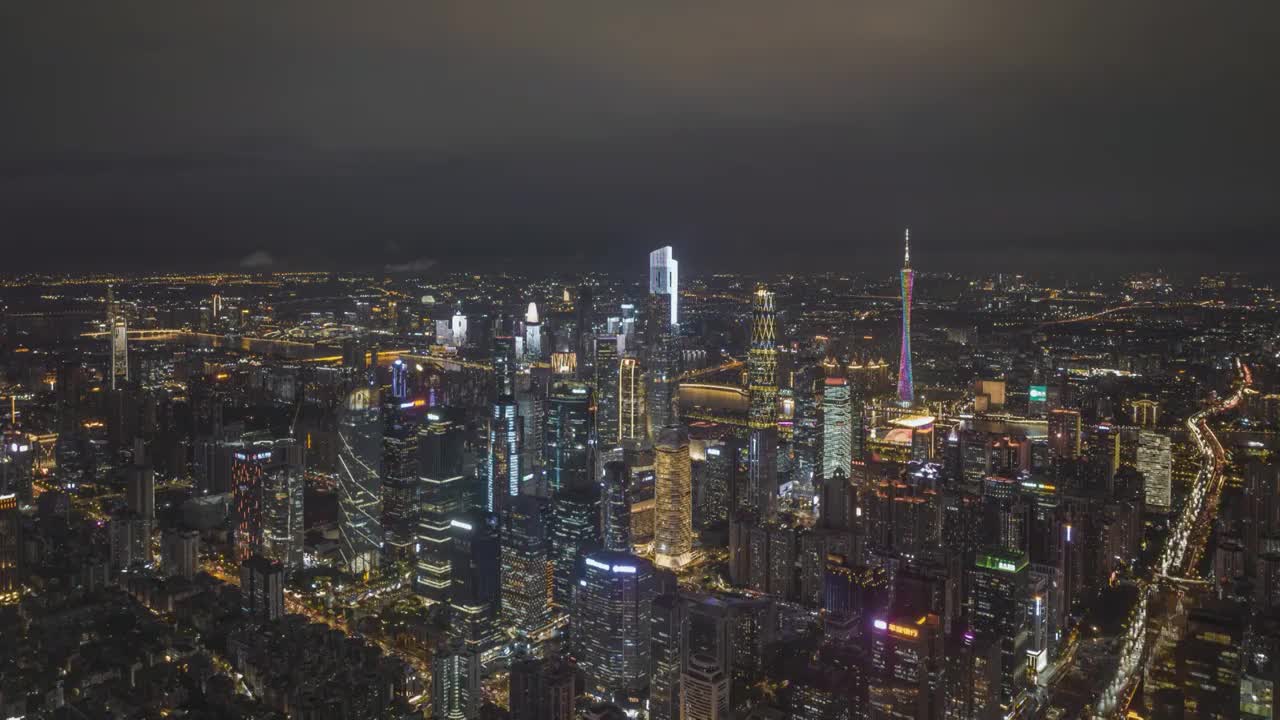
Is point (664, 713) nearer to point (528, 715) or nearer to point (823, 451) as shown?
point (528, 715)

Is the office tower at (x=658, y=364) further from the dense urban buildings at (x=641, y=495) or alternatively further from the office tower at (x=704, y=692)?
the office tower at (x=704, y=692)

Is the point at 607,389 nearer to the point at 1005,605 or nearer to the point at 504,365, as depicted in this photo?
the point at 504,365

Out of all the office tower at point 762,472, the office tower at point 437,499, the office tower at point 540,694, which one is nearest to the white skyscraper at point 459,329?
Result: the office tower at point 437,499

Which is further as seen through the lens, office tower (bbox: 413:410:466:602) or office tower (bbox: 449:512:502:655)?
office tower (bbox: 413:410:466:602)

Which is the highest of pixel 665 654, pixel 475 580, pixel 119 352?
pixel 119 352

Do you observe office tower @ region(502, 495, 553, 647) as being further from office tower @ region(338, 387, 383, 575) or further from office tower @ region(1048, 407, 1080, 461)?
office tower @ region(1048, 407, 1080, 461)

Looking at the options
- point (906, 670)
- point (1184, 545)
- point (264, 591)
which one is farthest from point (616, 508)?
point (1184, 545)

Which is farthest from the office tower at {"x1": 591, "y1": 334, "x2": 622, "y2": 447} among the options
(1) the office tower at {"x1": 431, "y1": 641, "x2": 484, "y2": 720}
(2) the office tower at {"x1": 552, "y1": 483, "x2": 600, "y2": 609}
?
(1) the office tower at {"x1": 431, "y1": 641, "x2": 484, "y2": 720}
